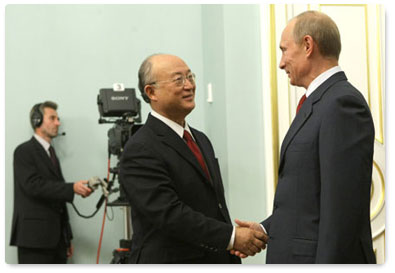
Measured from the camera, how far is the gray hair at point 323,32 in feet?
4.91

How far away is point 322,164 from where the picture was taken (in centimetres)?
138

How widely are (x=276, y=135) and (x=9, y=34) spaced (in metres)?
1.14

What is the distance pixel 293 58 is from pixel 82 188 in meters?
1.05

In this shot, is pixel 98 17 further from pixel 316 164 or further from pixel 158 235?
pixel 316 164

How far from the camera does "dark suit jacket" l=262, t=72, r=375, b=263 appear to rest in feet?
4.40

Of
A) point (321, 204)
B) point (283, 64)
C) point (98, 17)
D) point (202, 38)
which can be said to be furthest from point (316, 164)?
point (98, 17)

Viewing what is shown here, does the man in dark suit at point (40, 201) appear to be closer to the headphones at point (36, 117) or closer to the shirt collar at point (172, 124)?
the headphones at point (36, 117)

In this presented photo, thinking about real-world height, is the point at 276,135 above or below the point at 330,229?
above

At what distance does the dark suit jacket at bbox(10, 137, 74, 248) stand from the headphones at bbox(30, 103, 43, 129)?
0.20ft

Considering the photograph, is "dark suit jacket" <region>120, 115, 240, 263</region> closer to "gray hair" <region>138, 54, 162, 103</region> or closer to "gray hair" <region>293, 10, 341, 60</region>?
"gray hair" <region>138, 54, 162, 103</region>

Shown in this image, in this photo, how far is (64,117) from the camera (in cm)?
227

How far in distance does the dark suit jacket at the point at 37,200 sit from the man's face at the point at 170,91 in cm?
58

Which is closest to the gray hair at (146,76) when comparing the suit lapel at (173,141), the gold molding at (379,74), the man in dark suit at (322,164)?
the suit lapel at (173,141)

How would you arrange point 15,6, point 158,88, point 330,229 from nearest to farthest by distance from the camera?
point 330,229
point 158,88
point 15,6
